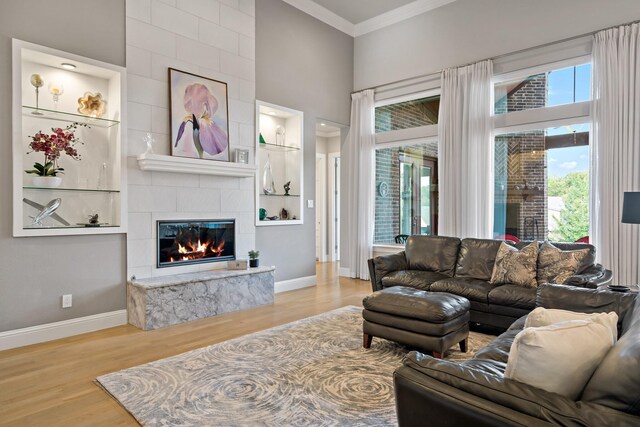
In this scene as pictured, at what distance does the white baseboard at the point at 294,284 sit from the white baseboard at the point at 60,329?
2.16 metres

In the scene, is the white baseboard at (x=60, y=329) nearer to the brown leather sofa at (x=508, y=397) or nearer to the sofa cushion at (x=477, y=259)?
the brown leather sofa at (x=508, y=397)

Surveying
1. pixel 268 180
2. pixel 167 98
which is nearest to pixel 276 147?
pixel 268 180

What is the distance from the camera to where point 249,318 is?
4344 mm

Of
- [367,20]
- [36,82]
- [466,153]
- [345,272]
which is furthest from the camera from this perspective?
[345,272]

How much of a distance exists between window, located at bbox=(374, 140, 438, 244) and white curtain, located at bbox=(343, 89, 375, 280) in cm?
19

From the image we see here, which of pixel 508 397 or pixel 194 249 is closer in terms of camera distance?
pixel 508 397

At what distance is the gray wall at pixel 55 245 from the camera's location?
3.42 meters

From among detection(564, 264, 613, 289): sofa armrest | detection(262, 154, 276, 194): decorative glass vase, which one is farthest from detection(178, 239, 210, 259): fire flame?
detection(564, 264, 613, 289): sofa armrest

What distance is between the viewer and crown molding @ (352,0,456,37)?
5965 mm

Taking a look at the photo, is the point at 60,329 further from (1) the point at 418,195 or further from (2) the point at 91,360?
(1) the point at 418,195

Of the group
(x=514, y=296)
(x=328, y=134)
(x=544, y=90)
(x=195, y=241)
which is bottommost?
(x=514, y=296)

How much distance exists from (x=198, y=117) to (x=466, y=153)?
3.65 meters

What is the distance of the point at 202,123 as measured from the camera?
189 inches

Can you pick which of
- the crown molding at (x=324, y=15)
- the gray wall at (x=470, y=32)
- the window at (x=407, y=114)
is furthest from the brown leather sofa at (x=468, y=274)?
the crown molding at (x=324, y=15)
